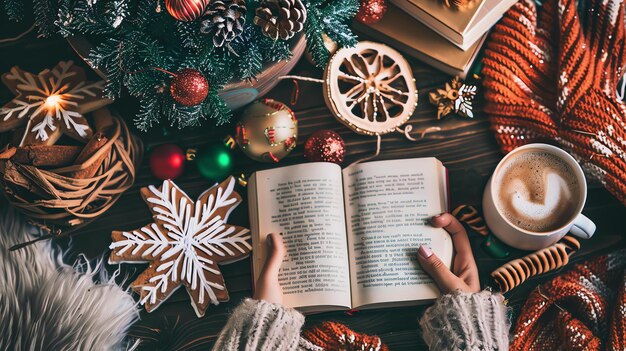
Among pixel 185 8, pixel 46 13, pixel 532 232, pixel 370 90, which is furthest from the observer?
pixel 370 90

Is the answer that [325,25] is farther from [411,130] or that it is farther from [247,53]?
[411,130]

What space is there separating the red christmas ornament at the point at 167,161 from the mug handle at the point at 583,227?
0.73 meters

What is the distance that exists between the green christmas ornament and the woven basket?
122 mm

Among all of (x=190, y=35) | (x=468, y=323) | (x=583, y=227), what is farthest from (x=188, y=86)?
(x=583, y=227)

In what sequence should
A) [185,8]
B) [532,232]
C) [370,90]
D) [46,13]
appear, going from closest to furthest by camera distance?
[185,8] < [46,13] < [532,232] < [370,90]

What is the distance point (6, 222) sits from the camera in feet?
3.79

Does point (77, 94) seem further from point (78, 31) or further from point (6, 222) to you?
point (6, 222)

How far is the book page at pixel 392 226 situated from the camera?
1.10 m

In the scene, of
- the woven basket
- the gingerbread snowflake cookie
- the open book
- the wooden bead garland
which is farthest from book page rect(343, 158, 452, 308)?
the woven basket

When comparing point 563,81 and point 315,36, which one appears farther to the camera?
point 563,81

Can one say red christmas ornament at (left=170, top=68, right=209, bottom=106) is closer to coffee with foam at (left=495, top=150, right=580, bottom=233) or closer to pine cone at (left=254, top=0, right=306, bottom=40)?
pine cone at (left=254, top=0, right=306, bottom=40)

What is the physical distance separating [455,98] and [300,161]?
12.7 inches

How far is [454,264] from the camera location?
1.13 m

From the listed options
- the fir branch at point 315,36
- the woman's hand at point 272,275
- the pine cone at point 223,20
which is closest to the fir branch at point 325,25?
the fir branch at point 315,36
